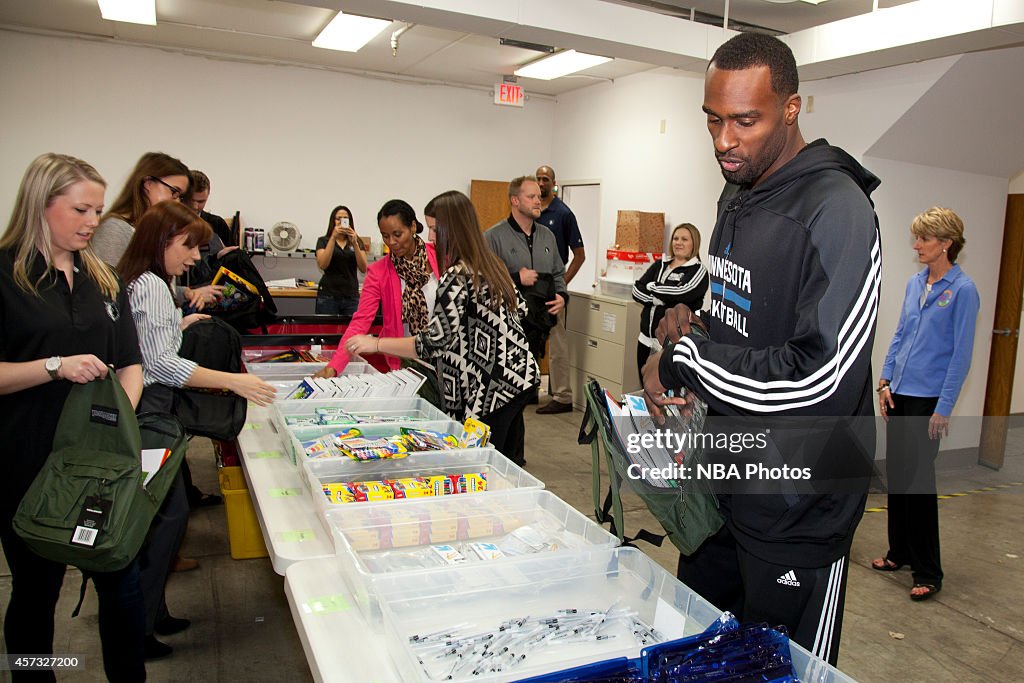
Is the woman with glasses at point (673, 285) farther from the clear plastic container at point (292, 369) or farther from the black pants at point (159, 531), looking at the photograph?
the black pants at point (159, 531)

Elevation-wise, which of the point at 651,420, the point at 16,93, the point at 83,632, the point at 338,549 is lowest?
the point at 83,632

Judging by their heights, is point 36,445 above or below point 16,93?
below

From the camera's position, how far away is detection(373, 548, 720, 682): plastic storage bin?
1416 mm

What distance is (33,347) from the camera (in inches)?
82.7

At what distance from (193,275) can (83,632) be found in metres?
2.18

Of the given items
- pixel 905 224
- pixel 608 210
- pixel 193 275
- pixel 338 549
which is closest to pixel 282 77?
pixel 608 210

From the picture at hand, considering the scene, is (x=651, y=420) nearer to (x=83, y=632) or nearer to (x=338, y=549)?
(x=338, y=549)

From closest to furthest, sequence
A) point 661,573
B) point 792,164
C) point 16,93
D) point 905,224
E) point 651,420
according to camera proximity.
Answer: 1. point 792,164
2. point 661,573
3. point 651,420
4. point 905,224
5. point 16,93

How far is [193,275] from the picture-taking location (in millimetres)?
4543

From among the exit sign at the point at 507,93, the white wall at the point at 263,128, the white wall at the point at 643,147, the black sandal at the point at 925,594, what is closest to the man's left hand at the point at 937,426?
the black sandal at the point at 925,594

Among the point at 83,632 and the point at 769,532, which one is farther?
the point at 83,632

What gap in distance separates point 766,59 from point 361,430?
64.3 inches

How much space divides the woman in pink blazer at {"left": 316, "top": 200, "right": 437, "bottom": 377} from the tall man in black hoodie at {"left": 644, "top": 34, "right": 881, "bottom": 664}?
2300 mm

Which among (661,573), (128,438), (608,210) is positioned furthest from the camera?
(608,210)
